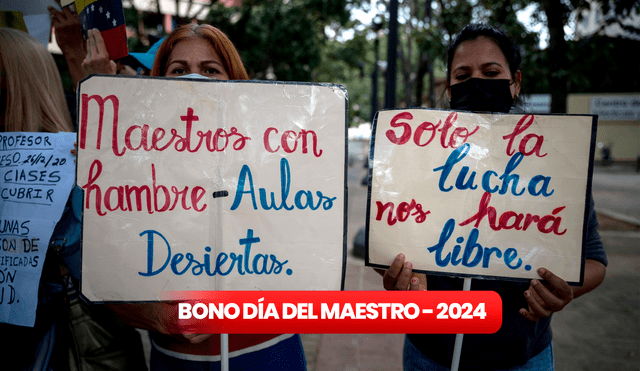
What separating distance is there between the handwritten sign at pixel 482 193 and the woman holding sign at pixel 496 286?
12 centimetres

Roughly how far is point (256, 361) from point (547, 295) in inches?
39.2

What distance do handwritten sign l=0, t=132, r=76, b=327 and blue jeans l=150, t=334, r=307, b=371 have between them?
1.48 feet

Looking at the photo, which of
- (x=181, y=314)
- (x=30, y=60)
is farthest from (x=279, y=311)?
(x=30, y=60)

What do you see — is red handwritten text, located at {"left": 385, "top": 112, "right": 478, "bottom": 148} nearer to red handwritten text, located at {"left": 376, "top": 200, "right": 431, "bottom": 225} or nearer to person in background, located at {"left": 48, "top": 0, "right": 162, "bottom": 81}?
red handwritten text, located at {"left": 376, "top": 200, "right": 431, "bottom": 225}

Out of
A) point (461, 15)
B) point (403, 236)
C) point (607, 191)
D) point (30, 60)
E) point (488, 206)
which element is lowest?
point (607, 191)

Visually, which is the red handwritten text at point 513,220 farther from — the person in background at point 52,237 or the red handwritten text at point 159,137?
the person in background at point 52,237

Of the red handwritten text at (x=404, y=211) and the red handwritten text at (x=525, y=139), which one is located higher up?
the red handwritten text at (x=525, y=139)

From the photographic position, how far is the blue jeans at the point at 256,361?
136 cm

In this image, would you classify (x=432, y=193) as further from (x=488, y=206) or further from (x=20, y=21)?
(x=20, y=21)

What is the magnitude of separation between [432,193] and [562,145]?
0.44m

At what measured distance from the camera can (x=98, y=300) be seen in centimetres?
118

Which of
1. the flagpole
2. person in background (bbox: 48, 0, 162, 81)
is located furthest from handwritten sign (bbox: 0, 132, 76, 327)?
the flagpole

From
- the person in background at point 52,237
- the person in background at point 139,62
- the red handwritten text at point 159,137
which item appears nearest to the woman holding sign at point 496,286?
the red handwritten text at point 159,137

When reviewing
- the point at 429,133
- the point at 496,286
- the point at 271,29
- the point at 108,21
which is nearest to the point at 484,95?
the point at 429,133
